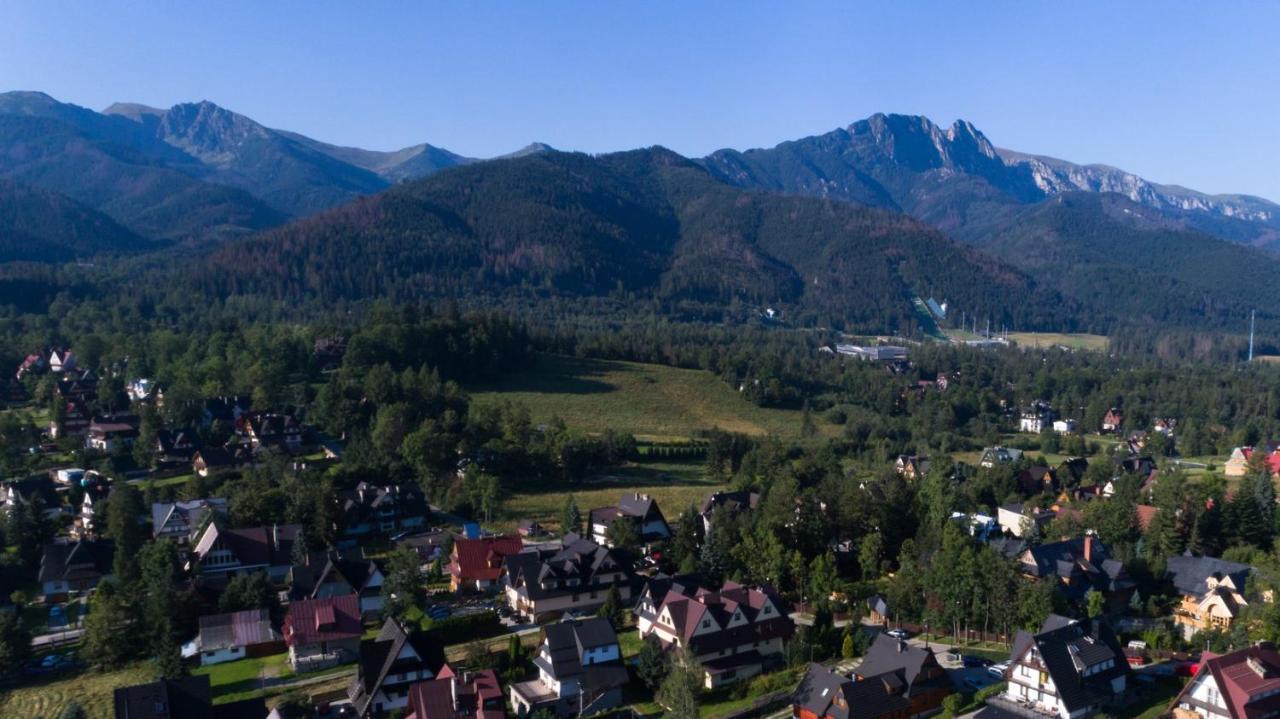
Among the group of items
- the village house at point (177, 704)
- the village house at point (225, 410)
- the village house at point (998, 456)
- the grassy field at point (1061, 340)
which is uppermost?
the grassy field at point (1061, 340)

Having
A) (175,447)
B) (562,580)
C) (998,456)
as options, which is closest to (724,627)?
(562,580)

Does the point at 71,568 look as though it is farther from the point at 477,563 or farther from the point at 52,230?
the point at 52,230

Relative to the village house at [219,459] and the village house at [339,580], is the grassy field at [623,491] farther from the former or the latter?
the village house at [219,459]

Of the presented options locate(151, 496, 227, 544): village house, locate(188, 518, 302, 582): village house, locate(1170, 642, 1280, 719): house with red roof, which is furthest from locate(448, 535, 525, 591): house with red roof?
locate(1170, 642, 1280, 719): house with red roof

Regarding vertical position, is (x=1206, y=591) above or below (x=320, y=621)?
above

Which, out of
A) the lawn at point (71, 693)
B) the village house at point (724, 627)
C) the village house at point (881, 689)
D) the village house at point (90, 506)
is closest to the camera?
the village house at point (881, 689)

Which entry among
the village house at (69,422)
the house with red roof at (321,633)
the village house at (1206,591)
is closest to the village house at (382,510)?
the house with red roof at (321,633)

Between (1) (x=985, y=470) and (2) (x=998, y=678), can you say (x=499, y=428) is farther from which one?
(2) (x=998, y=678)
